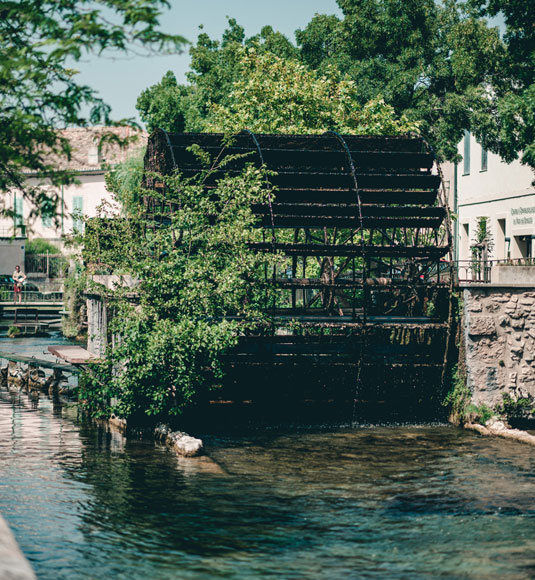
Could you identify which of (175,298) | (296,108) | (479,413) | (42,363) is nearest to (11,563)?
(175,298)

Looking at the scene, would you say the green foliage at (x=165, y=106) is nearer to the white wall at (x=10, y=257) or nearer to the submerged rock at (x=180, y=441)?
the white wall at (x=10, y=257)

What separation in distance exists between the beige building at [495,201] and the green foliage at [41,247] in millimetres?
29176

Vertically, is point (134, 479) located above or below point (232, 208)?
below

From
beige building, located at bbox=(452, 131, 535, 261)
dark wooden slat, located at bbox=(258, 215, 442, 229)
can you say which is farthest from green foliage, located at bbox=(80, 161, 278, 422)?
beige building, located at bbox=(452, 131, 535, 261)

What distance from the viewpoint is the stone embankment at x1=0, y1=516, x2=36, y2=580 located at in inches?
171

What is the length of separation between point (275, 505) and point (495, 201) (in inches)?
Answer: 1086

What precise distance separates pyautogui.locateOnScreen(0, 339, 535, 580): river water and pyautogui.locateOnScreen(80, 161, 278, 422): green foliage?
2.82 feet

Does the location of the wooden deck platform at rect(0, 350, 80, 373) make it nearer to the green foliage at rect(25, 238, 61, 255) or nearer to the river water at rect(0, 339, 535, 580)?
the river water at rect(0, 339, 535, 580)

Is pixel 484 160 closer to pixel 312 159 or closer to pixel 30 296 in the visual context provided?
pixel 312 159

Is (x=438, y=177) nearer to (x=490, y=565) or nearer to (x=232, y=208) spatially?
(x=232, y=208)

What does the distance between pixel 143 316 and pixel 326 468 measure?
11.8ft

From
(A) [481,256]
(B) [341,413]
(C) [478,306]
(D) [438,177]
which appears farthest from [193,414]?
(A) [481,256]

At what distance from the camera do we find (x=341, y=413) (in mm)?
17031

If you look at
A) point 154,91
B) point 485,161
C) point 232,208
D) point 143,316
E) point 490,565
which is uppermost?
point 154,91
